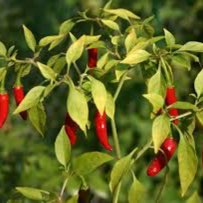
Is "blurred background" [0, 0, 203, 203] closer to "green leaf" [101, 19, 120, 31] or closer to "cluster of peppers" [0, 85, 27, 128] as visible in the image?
"cluster of peppers" [0, 85, 27, 128]

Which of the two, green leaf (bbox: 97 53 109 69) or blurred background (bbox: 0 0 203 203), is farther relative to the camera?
blurred background (bbox: 0 0 203 203)

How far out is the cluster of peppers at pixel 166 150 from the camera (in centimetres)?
175

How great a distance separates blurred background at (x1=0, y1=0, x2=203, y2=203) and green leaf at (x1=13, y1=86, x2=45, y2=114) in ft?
4.69

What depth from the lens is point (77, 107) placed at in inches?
64.0

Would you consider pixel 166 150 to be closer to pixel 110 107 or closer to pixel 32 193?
pixel 110 107

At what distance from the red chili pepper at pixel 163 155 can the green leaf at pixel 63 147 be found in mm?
168

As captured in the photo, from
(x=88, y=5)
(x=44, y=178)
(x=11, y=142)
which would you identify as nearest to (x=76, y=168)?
(x=44, y=178)

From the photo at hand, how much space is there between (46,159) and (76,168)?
5.33ft

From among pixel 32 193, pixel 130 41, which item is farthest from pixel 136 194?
pixel 130 41

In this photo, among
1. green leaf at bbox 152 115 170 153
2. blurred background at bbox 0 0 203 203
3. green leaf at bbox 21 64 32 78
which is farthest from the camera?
blurred background at bbox 0 0 203 203

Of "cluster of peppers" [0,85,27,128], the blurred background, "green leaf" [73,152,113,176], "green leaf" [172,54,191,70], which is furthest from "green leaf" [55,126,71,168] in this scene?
the blurred background

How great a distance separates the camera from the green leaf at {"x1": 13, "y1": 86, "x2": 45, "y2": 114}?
5.55 feet

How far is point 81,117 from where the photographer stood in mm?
1630

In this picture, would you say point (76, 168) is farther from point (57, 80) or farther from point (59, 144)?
point (57, 80)
